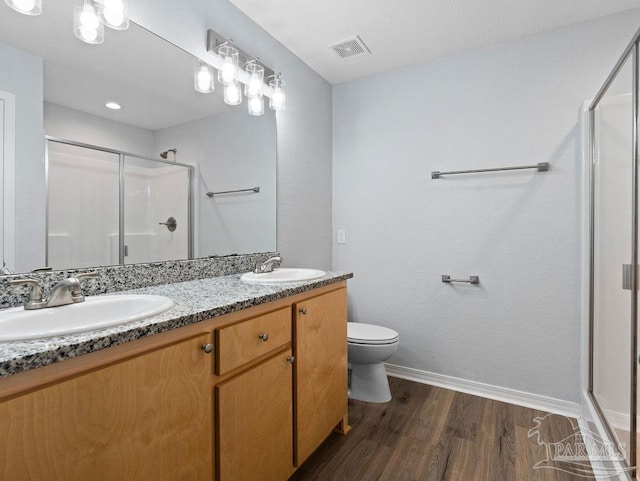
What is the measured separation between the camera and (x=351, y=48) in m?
2.16

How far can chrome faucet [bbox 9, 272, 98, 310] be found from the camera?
0.91 metres

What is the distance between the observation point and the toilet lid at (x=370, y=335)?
6.45ft

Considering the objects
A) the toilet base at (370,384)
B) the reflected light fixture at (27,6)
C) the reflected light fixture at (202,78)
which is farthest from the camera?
the toilet base at (370,384)

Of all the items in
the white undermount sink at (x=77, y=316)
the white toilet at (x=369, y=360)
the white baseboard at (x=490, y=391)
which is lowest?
the white baseboard at (x=490, y=391)

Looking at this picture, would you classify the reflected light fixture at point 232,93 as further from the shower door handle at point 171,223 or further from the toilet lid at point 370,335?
the toilet lid at point 370,335

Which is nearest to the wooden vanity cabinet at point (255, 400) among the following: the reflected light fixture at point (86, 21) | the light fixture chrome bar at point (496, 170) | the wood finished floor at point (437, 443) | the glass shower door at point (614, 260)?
the wood finished floor at point (437, 443)

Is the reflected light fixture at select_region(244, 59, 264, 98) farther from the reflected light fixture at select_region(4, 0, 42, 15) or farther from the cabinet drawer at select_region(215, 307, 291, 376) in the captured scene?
the cabinet drawer at select_region(215, 307, 291, 376)

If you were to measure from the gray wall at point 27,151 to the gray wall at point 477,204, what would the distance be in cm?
191

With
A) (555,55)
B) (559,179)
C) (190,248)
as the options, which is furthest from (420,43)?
(190,248)

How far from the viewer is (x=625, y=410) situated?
141 cm

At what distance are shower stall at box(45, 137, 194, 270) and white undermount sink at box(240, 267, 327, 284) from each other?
32cm

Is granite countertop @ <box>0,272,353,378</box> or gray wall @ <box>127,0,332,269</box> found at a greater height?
gray wall @ <box>127,0,332,269</box>

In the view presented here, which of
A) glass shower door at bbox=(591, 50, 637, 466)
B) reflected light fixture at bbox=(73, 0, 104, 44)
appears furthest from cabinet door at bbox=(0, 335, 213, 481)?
glass shower door at bbox=(591, 50, 637, 466)

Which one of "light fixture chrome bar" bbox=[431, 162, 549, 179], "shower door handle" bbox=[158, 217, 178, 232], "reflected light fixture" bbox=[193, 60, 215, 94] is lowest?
"shower door handle" bbox=[158, 217, 178, 232]
